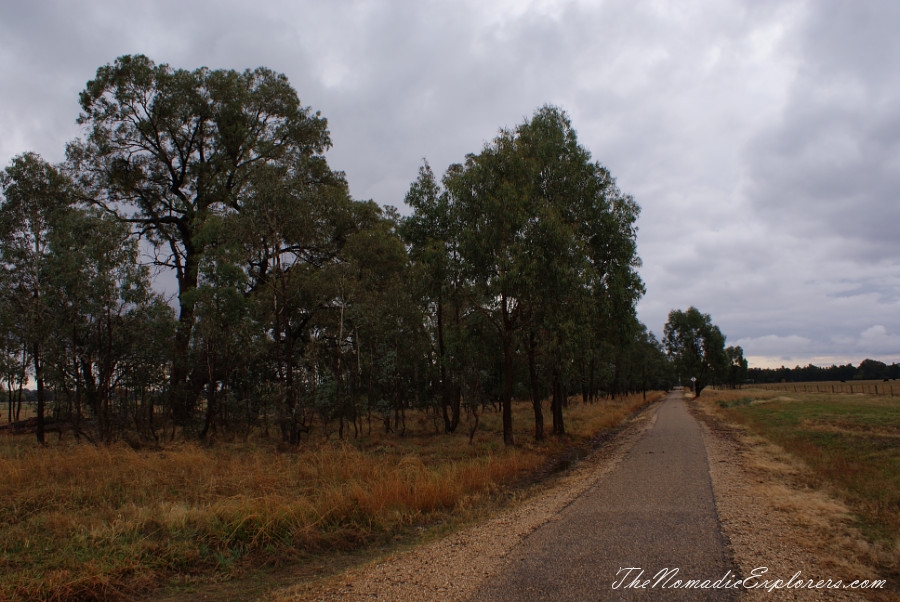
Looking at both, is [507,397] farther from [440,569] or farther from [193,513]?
[440,569]

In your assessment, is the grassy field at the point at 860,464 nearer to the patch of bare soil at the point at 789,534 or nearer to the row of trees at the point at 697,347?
the patch of bare soil at the point at 789,534

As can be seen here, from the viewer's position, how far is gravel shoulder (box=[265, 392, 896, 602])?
5215 mm

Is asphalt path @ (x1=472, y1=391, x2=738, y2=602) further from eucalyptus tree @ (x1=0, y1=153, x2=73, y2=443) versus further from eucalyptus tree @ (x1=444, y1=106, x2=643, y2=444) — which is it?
eucalyptus tree @ (x1=0, y1=153, x2=73, y2=443)

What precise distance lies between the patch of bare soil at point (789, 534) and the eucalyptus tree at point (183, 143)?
Result: 20.9 meters

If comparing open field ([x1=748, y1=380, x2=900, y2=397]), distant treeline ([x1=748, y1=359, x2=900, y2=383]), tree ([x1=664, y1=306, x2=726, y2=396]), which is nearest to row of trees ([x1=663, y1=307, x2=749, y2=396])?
tree ([x1=664, y1=306, x2=726, y2=396])

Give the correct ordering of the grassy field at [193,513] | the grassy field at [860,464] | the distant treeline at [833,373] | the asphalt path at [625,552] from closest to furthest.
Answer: the asphalt path at [625,552] < the grassy field at [193,513] < the grassy field at [860,464] < the distant treeline at [833,373]

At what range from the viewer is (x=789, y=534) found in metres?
6.59

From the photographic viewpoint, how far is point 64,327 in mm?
17516

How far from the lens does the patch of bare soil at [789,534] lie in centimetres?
507

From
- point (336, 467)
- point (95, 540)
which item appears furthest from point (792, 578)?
point (336, 467)

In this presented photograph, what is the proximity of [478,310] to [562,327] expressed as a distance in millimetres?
3677

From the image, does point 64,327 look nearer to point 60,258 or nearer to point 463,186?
point 60,258

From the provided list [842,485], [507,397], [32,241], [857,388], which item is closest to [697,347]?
[857,388]

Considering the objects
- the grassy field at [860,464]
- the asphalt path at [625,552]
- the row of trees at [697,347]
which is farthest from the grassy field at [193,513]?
the row of trees at [697,347]
